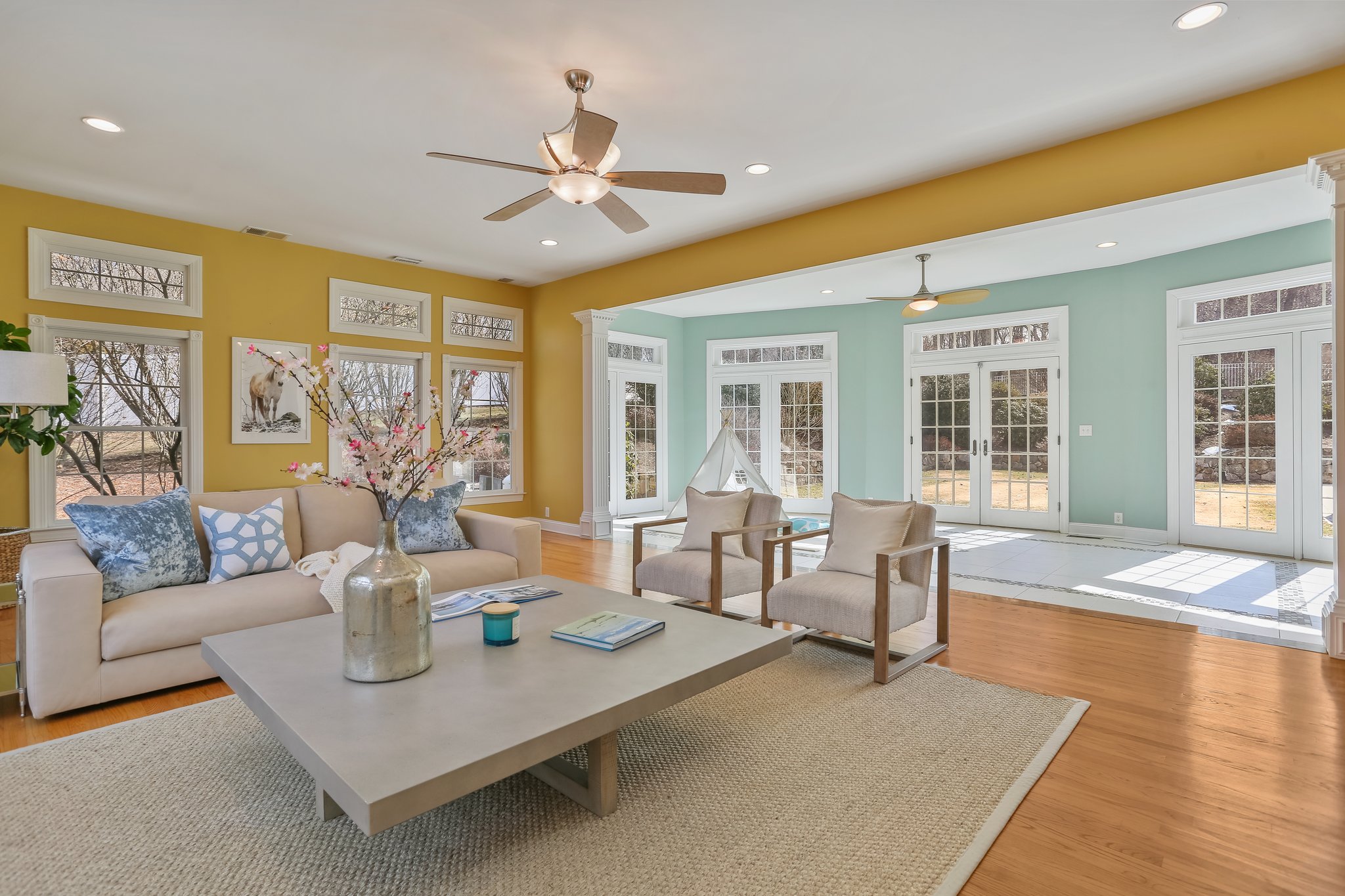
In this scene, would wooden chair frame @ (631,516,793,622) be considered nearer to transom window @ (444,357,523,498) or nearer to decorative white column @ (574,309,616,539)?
decorative white column @ (574,309,616,539)

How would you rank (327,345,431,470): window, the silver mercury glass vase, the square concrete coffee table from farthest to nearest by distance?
(327,345,431,470): window < the silver mercury glass vase < the square concrete coffee table

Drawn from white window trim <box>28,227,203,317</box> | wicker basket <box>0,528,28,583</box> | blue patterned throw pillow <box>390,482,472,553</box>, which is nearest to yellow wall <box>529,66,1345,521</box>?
blue patterned throw pillow <box>390,482,472,553</box>

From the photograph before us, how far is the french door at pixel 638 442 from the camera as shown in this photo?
8.35 metres

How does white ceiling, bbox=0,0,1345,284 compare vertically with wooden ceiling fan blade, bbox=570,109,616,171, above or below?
above

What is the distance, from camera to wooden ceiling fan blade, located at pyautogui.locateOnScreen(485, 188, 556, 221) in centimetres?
320

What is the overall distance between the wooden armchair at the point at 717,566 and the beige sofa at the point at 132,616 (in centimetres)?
97

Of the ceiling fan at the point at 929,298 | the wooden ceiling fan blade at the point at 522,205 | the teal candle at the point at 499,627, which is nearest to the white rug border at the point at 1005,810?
the teal candle at the point at 499,627

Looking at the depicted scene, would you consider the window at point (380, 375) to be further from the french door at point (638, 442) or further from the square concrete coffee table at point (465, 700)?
the square concrete coffee table at point (465, 700)

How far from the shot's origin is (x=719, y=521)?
380 cm

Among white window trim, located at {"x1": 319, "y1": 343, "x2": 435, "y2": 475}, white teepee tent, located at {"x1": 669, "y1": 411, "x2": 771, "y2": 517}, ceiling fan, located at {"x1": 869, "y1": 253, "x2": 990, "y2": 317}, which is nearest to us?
ceiling fan, located at {"x1": 869, "y1": 253, "x2": 990, "y2": 317}

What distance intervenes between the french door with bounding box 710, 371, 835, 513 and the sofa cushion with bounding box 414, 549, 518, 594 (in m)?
5.02

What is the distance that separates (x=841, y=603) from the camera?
295 cm

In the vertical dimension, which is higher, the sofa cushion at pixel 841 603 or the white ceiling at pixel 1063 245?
the white ceiling at pixel 1063 245

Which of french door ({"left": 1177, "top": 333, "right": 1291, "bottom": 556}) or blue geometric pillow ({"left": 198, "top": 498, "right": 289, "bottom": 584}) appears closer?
blue geometric pillow ({"left": 198, "top": 498, "right": 289, "bottom": 584})
